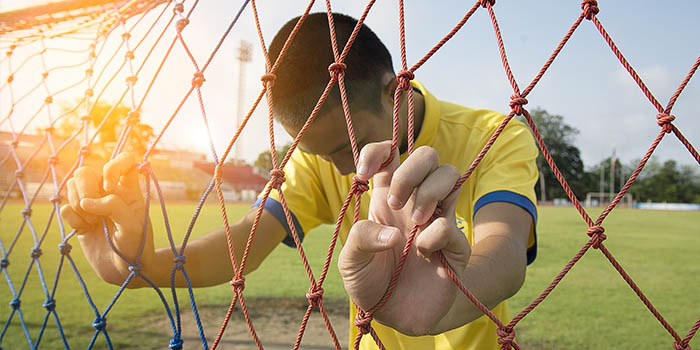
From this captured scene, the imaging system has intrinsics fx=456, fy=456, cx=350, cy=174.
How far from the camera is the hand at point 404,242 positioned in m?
0.64

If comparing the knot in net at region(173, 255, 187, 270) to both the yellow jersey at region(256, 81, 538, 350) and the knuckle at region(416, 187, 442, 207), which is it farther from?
the knuckle at region(416, 187, 442, 207)

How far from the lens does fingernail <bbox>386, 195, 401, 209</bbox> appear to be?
65 cm

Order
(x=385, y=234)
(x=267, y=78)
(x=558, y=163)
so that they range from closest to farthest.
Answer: (x=385, y=234) < (x=267, y=78) < (x=558, y=163)

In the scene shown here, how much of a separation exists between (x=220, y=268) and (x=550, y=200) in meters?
40.9

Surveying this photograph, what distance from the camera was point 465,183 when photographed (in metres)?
1.38

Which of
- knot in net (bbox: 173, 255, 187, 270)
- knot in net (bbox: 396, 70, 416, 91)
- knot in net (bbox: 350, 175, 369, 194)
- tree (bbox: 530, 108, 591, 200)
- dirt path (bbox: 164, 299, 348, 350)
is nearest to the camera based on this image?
knot in net (bbox: 350, 175, 369, 194)

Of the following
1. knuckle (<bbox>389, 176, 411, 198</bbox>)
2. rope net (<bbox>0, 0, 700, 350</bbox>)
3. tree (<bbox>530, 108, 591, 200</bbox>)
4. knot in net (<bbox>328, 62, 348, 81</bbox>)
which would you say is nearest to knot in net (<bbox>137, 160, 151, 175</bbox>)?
rope net (<bbox>0, 0, 700, 350</bbox>)

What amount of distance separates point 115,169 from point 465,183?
0.96 m

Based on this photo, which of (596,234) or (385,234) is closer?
(385,234)

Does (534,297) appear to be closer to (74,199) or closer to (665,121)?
(665,121)

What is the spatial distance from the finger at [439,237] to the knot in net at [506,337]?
0.19 meters

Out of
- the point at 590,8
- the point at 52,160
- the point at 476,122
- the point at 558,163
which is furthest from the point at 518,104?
the point at 558,163

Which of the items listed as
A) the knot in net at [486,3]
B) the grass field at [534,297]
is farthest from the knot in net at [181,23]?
the grass field at [534,297]

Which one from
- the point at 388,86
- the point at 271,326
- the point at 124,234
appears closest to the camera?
the point at 124,234
